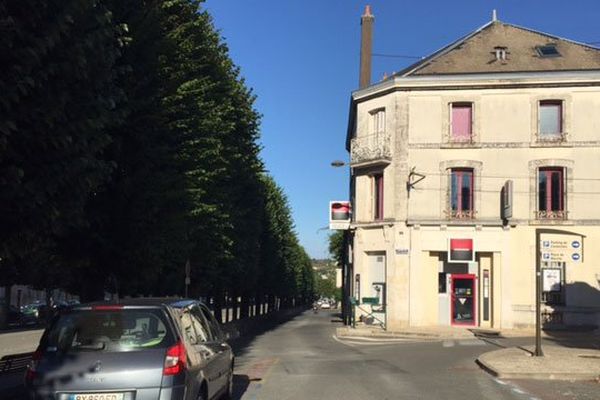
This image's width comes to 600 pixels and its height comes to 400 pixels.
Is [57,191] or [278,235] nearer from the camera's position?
[57,191]

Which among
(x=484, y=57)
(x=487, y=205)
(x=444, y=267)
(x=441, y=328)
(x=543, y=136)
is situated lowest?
(x=441, y=328)

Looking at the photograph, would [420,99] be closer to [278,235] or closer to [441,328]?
[441,328]

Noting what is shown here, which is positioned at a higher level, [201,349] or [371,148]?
[371,148]

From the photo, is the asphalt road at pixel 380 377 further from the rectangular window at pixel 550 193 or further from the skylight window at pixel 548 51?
the skylight window at pixel 548 51

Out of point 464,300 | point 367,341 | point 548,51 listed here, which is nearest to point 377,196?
point 464,300

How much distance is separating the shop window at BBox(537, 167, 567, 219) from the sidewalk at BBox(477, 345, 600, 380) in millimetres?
12331

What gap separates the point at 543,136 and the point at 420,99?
19.3 ft

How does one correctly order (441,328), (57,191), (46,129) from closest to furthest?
1. (46,129)
2. (57,191)
3. (441,328)

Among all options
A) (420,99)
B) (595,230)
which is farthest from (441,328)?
(420,99)

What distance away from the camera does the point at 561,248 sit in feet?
99.7

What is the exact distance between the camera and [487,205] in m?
31.1

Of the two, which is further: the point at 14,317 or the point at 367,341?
the point at 14,317

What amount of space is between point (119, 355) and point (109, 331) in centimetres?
39

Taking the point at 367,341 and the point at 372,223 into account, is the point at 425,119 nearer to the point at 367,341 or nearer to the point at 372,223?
the point at 372,223
